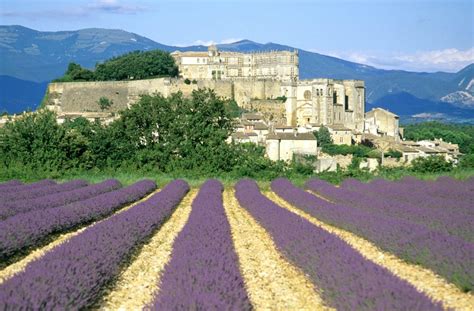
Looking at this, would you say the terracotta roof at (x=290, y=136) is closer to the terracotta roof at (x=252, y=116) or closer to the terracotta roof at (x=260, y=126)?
the terracotta roof at (x=260, y=126)

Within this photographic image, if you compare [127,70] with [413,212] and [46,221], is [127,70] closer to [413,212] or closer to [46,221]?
[413,212]

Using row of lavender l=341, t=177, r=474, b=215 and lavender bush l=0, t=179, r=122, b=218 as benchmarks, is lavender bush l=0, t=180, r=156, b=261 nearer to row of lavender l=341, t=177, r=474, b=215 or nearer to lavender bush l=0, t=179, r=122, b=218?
lavender bush l=0, t=179, r=122, b=218

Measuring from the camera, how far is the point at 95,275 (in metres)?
7.12

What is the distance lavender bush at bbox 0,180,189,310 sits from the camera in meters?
5.80

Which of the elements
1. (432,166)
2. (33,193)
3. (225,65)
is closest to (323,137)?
(225,65)

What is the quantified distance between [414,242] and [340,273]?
2.70 m

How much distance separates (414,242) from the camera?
372 inches

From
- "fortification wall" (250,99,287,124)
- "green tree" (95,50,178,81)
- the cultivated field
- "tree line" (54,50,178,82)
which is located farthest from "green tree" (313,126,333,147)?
the cultivated field

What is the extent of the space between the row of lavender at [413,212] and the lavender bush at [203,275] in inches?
142

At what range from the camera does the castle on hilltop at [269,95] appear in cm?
7012

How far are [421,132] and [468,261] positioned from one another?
80539 millimetres

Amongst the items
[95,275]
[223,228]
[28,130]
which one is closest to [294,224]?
[223,228]

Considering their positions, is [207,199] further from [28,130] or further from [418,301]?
[28,130]

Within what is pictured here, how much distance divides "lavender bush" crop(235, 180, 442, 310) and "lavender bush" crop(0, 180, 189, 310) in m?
2.20
